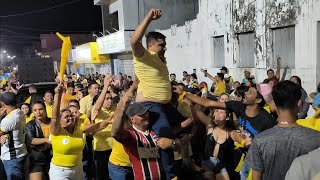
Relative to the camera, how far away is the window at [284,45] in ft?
36.0

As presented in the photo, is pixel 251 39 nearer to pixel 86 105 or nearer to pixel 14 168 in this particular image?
pixel 86 105

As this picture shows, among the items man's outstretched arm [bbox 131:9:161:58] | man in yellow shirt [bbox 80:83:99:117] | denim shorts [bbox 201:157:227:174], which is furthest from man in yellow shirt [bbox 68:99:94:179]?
man's outstretched arm [bbox 131:9:161:58]

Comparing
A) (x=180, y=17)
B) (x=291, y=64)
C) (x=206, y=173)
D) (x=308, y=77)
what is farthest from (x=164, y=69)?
(x=180, y=17)

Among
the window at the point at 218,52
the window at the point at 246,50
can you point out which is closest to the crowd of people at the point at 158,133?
the window at the point at 246,50

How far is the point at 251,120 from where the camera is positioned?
450 centimetres

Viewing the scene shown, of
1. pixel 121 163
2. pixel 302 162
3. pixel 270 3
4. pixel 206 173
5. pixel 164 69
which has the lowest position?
pixel 206 173

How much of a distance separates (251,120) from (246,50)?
30.3 feet

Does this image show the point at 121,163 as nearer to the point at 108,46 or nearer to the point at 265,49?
the point at 265,49

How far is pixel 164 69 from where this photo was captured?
3.62 metres

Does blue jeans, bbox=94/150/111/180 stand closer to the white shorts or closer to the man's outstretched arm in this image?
the white shorts

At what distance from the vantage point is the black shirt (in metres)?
4.38

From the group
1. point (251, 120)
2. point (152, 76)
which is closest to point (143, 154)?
point (152, 76)

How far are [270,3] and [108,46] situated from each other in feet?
55.7

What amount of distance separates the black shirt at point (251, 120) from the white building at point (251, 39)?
6181mm
